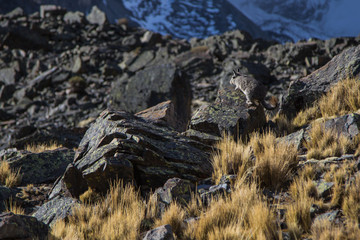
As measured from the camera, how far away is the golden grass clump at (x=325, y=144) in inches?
221

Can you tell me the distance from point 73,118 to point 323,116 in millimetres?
22064

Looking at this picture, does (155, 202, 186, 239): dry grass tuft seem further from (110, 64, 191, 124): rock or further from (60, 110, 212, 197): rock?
(110, 64, 191, 124): rock

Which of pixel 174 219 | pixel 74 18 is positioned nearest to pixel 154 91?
pixel 174 219

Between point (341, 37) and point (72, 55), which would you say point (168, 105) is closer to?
point (341, 37)

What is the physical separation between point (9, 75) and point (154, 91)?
84.9 feet

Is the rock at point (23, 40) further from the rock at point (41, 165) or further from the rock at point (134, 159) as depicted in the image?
the rock at point (134, 159)

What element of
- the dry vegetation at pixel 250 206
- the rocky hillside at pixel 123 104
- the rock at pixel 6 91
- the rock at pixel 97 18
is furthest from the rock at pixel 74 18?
the dry vegetation at pixel 250 206

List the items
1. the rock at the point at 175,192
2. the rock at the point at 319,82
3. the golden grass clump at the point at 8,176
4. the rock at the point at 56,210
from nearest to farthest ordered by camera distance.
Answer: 1. the rock at the point at 175,192
2. the rock at the point at 56,210
3. the golden grass clump at the point at 8,176
4. the rock at the point at 319,82

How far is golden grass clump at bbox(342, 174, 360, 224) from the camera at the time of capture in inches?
152

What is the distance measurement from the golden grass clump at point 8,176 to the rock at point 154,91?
9612mm

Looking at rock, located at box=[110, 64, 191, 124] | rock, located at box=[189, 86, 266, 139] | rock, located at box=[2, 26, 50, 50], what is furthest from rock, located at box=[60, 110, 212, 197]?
rock, located at box=[2, 26, 50, 50]

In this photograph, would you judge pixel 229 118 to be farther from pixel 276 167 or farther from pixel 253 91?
pixel 276 167

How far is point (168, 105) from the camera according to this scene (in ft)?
30.5

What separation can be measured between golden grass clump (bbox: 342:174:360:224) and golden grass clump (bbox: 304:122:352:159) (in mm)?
1326
